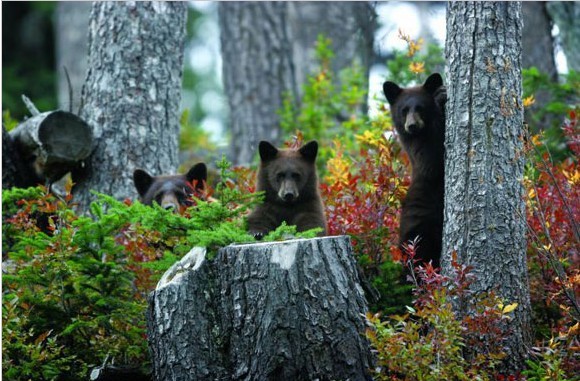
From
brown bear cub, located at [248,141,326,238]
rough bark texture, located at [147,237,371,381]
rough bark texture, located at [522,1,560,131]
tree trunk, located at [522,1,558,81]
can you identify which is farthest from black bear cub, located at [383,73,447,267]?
tree trunk, located at [522,1,558,81]

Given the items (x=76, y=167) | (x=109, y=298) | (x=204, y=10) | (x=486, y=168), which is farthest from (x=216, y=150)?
(x=204, y=10)

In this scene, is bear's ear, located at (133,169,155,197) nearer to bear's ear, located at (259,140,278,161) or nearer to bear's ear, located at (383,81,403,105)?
bear's ear, located at (259,140,278,161)

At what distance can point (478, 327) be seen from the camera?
5.13 metres

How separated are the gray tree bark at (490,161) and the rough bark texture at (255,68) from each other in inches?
313

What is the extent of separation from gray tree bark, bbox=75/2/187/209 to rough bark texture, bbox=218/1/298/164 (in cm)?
478

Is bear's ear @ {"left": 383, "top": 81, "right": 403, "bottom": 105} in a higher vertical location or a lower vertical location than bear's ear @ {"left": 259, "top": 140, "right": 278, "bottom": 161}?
higher

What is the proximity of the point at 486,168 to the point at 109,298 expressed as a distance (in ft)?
9.35

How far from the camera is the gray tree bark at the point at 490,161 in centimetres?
552

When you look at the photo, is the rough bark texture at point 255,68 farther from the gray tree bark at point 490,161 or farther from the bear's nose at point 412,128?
the gray tree bark at point 490,161

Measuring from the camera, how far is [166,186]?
7.74 m

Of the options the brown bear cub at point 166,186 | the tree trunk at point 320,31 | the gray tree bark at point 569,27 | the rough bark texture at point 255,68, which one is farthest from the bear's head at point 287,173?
the tree trunk at point 320,31

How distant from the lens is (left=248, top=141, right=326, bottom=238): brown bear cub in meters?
6.96

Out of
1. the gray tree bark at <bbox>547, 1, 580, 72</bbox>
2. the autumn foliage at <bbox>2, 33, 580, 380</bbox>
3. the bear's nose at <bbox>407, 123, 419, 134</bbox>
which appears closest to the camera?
the autumn foliage at <bbox>2, 33, 580, 380</bbox>

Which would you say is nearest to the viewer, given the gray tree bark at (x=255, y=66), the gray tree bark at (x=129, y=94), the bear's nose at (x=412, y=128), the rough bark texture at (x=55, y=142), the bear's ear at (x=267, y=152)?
the bear's nose at (x=412, y=128)
